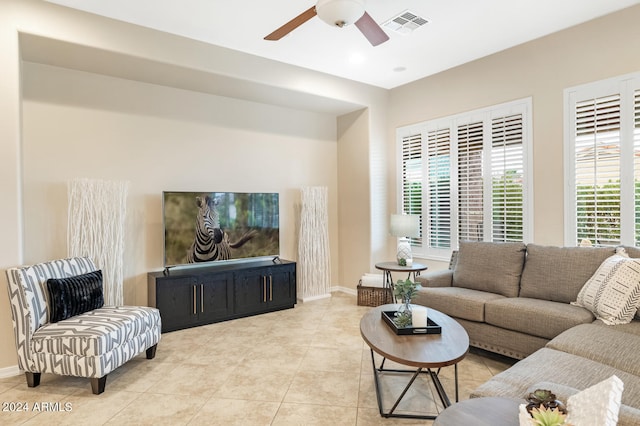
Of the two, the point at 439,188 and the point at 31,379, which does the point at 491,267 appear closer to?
the point at 439,188

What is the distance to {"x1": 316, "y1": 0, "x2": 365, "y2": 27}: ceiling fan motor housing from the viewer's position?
2264 millimetres

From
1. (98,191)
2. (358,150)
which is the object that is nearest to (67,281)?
(98,191)

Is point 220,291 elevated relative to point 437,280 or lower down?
lower down

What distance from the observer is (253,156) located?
5.04 metres

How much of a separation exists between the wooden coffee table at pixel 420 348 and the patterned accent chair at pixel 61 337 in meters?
1.89

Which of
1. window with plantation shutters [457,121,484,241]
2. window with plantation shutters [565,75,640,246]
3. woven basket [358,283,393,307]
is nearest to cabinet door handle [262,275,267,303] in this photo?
woven basket [358,283,393,307]

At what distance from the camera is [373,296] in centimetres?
482

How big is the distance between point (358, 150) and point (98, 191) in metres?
3.50

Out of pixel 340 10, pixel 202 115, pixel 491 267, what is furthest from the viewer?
pixel 202 115

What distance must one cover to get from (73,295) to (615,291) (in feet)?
13.8

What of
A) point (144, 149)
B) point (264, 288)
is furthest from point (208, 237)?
Result: point (144, 149)

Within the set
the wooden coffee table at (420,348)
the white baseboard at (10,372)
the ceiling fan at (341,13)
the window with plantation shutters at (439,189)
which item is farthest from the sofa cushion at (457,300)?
the white baseboard at (10,372)

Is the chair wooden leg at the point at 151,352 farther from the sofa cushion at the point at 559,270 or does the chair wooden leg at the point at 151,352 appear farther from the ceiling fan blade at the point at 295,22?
the sofa cushion at the point at 559,270

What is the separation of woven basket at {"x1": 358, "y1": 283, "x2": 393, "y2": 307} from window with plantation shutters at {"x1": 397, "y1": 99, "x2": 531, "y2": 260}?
82cm
